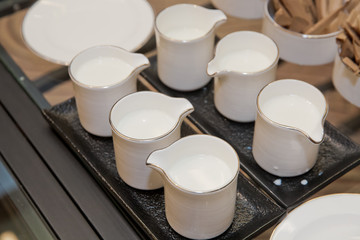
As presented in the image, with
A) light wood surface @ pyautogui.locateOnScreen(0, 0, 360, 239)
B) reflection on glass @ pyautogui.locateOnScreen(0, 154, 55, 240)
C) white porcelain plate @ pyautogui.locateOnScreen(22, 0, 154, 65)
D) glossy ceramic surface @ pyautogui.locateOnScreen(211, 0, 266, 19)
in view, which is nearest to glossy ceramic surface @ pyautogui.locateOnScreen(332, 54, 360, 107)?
light wood surface @ pyautogui.locateOnScreen(0, 0, 360, 239)

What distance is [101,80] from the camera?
66 cm

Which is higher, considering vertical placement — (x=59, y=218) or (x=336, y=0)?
(x=336, y=0)

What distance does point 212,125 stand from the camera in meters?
0.69

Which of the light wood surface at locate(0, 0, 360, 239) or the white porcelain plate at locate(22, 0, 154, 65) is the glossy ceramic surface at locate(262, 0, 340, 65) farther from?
the white porcelain plate at locate(22, 0, 154, 65)

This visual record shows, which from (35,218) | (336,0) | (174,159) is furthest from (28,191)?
(336,0)

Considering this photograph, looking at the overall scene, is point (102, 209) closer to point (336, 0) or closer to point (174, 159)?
point (174, 159)

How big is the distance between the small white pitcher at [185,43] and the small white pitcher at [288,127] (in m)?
0.12

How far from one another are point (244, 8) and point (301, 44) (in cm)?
12

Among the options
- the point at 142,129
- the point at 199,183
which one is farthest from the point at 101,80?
the point at 199,183

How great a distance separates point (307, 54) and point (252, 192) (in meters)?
0.21

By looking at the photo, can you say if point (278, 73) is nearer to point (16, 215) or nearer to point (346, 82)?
point (346, 82)

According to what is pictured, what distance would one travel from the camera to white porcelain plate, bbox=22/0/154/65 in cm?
79

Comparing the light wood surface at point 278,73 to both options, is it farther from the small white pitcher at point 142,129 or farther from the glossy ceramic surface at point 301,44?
the small white pitcher at point 142,129

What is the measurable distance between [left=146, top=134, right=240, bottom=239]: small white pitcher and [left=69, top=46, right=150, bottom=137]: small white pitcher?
13cm
